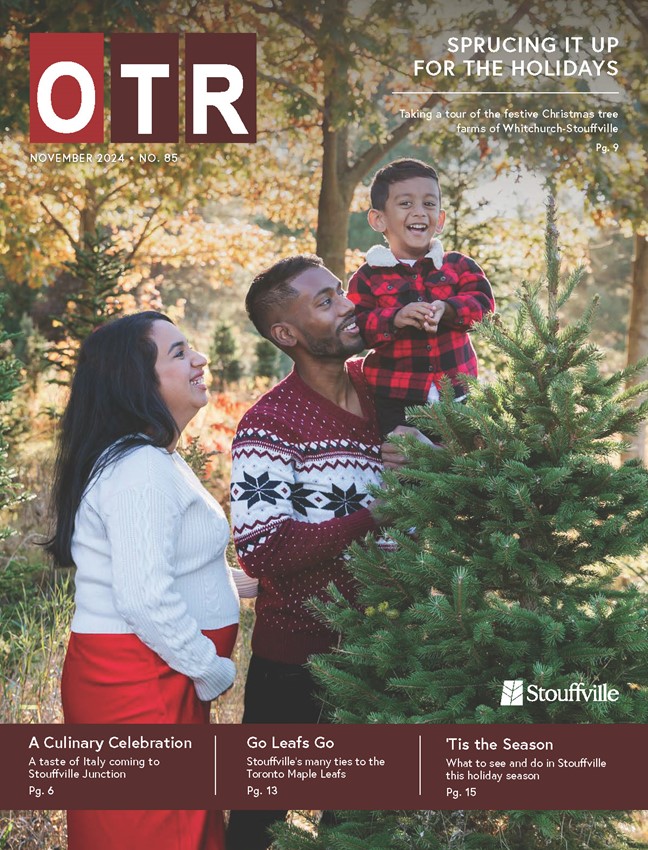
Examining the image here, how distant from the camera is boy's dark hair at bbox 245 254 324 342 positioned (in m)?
3.00

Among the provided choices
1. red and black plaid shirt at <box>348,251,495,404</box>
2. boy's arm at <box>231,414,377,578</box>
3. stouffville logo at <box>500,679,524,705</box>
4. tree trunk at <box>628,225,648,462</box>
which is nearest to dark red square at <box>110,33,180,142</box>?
red and black plaid shirt at <box>348,251,495,404</box>

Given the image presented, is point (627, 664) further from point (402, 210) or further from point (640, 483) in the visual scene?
point (402, 210)

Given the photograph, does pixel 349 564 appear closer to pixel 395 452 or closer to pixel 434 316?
pixel 395 452

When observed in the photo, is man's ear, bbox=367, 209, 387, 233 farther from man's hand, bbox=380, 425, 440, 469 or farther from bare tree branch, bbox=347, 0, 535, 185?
bare tree branch, bbox=347, 0, 535, 185

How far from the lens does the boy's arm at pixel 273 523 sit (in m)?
2.71

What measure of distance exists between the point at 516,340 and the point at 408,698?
0.99 m

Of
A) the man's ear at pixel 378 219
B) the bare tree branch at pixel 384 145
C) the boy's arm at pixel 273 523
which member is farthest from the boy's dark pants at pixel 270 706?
the bare tree branch at pixel 384 145

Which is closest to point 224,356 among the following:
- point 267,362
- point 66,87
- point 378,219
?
point 267,362

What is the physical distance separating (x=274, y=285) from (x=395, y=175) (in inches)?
26.1

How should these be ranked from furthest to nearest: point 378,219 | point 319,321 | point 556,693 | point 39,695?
point 39,695 → point 378,219 → point 319,321 → point 556,693

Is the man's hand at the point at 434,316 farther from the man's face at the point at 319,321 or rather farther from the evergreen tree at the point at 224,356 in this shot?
the evergreen tree at the point at 224,356

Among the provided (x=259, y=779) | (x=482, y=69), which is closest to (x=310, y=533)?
(x=259, y=779)

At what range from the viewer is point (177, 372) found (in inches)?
104

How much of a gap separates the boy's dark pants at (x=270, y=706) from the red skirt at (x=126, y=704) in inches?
12.4
